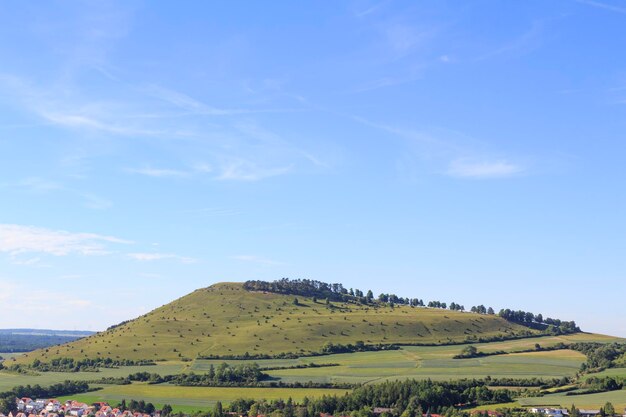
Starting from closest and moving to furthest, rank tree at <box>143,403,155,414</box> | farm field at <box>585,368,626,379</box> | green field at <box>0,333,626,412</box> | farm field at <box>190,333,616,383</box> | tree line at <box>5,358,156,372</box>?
tree at <box>143,403,155,414</box>
green field at <box>0,333,626,412</box>
farm field at <box>585,368,626,379</box>
farm field at <box>190,333,616,383</box>
tree line at <box>5,358,156,372</box>

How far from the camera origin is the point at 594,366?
168750mm

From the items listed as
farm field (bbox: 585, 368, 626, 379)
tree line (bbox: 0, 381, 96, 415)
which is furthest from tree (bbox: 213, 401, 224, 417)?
farm field (bbox: 585, 368, 626, 379)

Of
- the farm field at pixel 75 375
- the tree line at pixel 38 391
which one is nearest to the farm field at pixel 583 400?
the farm field at pixel 75 375

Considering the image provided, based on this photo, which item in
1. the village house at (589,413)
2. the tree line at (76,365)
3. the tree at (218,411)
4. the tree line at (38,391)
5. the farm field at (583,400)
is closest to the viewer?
the village house at (589,413)

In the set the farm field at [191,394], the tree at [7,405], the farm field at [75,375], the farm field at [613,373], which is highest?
the farm field at [613,373]

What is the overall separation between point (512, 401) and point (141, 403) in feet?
230

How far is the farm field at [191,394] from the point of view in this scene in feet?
438

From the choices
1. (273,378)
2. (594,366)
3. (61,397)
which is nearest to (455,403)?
(273,378)

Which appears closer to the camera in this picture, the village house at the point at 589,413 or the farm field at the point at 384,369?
the village house at the point at 589,413

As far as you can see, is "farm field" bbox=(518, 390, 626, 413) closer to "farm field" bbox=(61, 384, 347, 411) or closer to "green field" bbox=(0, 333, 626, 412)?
"green field" bbox=(0, 333, 626, 412)

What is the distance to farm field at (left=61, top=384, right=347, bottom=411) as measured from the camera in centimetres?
13338

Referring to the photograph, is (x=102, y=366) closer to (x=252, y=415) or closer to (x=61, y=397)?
(x=61, y=397)

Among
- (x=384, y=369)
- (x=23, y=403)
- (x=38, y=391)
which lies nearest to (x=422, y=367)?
(x=384, y=369)

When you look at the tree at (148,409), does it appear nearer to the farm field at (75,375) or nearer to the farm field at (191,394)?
the farm field at (191,394)
